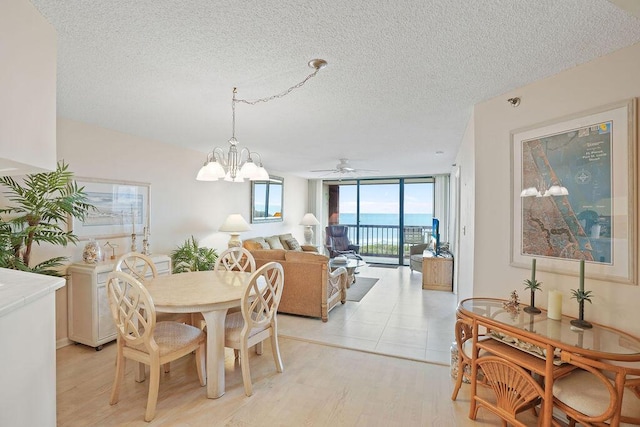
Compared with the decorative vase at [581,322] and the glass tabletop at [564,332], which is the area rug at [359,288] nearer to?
the glass tabletop at [564,332]

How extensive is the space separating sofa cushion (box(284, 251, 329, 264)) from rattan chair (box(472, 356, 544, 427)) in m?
2.26

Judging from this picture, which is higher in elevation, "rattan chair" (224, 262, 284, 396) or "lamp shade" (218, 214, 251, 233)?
"lamp shade" (218, 214, 251, 233)

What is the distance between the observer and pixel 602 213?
72.0 inches

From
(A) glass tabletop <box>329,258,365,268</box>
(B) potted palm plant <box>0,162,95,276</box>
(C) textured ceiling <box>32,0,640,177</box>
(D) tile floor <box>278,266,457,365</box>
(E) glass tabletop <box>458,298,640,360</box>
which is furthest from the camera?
(A) glass tabletop <box>329,258,365,268</box>

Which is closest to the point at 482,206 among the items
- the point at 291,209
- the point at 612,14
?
the point at 612,14

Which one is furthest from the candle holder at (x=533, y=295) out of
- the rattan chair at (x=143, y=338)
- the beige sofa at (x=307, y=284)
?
the rattan chair at (x=143, y=338)

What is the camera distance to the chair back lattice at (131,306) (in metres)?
1.96

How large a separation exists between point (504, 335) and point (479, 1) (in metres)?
1.87

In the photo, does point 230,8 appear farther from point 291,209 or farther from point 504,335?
point 291,209

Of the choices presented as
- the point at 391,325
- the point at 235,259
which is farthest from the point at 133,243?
the point at 391,325

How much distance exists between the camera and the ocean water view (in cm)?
789

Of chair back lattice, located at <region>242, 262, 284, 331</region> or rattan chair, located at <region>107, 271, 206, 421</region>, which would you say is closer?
rattan chair, located at <region>107, 271, 206, 421</region>

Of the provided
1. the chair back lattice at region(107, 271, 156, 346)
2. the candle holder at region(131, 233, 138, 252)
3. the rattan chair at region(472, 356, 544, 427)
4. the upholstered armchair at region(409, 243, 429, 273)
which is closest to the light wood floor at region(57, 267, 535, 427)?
the rattan chair at region(472, 356, 544, 427)

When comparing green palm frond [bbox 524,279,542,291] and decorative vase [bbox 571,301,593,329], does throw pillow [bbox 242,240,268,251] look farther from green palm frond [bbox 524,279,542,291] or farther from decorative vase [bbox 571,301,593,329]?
decorative vase [bbox 571,301,593,329]
